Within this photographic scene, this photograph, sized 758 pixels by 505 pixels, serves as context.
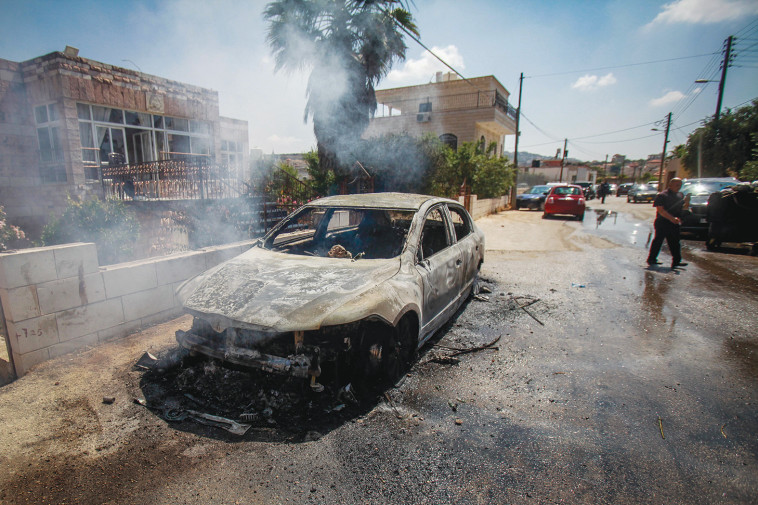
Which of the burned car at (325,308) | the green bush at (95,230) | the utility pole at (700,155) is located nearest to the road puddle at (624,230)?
the burned car at (325,308)

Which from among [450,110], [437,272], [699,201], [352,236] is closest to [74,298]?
[352,236]

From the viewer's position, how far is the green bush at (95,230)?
204 inches

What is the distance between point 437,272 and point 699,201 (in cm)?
1123

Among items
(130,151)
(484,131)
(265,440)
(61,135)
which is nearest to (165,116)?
(130,151)

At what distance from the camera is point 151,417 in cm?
259

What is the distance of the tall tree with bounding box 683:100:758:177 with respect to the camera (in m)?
19.8

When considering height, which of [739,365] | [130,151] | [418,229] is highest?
→ [130,151]

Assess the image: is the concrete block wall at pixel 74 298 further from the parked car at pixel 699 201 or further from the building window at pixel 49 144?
the parked car at pixel 699 201

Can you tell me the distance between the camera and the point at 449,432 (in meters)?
2.48

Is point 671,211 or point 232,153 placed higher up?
point 232,153

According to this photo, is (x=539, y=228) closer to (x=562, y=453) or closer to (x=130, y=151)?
(x=562, y=453)

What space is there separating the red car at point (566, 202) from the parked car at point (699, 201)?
4.72 m

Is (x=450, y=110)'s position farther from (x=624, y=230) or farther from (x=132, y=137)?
(x=132, y=137)

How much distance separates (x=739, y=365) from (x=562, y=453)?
2592 millimetres
